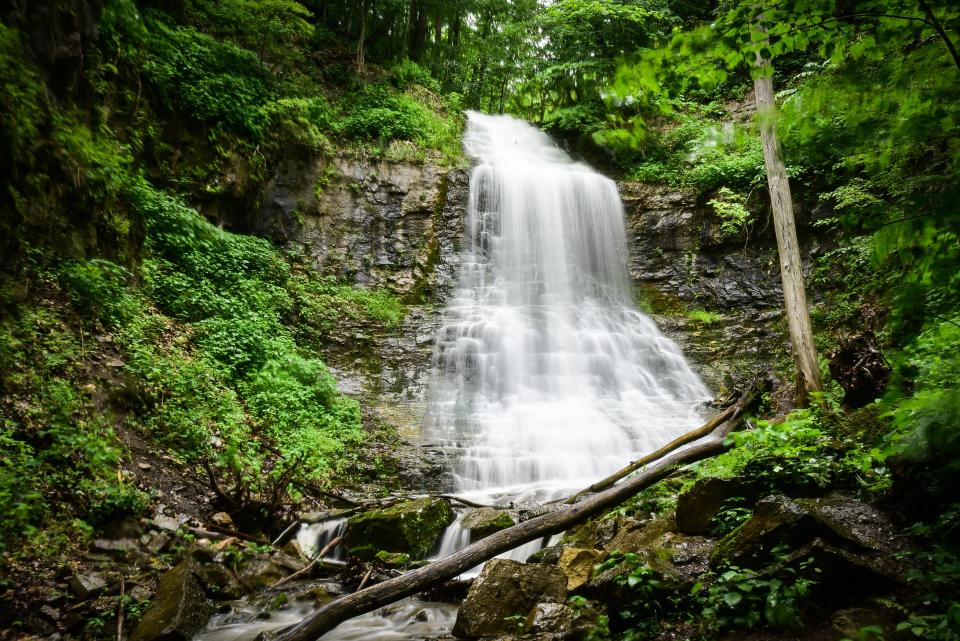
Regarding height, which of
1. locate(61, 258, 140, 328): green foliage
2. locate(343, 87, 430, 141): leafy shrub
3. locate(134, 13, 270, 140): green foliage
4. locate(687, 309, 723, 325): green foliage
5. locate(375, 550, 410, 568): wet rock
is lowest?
locate(375, 550, 410, 568): wet rock

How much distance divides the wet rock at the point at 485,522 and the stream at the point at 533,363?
124mm

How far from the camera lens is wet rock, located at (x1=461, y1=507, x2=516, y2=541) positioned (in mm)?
5578

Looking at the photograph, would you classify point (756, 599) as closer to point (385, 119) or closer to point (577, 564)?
point (577, 564)

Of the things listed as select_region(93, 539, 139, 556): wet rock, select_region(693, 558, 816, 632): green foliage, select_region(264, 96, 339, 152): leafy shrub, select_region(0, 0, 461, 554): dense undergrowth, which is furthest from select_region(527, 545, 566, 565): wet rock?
select_region(264, 96, 339, 152): leafy shrub

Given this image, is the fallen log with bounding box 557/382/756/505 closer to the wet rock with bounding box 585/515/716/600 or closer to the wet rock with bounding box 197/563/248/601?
the wet rock with bounding box 585/515/716/600

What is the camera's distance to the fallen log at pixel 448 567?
3.12m

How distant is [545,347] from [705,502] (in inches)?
323

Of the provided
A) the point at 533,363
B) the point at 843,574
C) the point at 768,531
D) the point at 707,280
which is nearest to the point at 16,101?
the point at 768,531

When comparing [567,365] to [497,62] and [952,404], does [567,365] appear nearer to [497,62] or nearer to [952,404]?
[952,404]

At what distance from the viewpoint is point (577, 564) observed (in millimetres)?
3965

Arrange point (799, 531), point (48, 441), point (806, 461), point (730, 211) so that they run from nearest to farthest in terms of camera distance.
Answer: point (799, 531) < point (806, 461) < point (48, 441) < point (730, 211)

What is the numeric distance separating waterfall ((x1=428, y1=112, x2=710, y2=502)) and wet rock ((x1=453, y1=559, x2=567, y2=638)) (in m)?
3.53

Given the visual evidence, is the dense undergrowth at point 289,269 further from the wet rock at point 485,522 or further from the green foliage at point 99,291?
the wet rock at point 485,522

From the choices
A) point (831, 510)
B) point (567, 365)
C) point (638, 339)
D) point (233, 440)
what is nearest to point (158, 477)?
point (233, 440)
